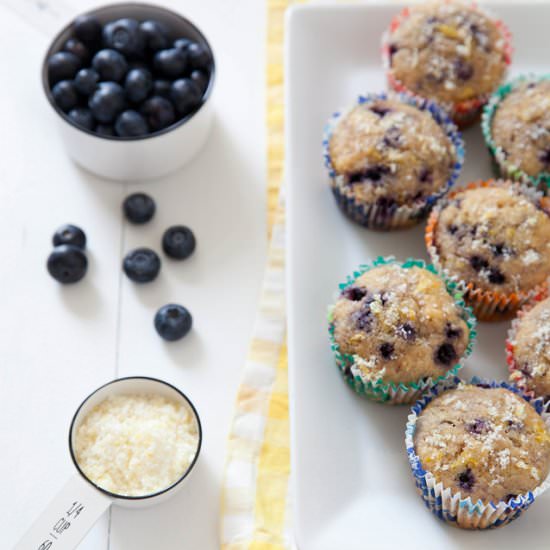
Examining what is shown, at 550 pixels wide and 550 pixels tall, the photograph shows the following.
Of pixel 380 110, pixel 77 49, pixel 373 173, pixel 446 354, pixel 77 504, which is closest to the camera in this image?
pixel 77 504

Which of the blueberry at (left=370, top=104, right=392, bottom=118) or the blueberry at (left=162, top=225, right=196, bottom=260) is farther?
the blueberry at (left=162, top=225, right=196, bottom=260)

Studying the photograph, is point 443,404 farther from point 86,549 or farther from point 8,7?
point 8,7

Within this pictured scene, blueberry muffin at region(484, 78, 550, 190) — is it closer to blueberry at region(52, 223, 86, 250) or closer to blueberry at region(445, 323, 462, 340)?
blueberry at region(445, 323, 462, 340)

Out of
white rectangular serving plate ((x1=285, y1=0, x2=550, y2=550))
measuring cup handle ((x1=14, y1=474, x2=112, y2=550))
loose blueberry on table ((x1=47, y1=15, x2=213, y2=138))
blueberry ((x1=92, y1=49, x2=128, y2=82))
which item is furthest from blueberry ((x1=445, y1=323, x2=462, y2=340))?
blueberry ((x1=92, y1=49, x2=128, y2=82))

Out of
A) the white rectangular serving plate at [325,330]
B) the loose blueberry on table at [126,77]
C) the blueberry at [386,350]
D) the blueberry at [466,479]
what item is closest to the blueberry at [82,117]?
the loose blueberry on table at [126,77]

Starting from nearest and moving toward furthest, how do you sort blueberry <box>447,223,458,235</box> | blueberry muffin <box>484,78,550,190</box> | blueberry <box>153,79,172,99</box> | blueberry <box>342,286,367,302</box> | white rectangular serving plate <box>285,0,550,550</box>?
white rectangular serving plate <box>285,0,550,550</box>
blueberry <box>342,286,367,302</box>
blueberry <box>447,223,458,235</box>
blueberry muffin <box>484,78,550,190</box>
blueberry <box>153,79,172,99</box>

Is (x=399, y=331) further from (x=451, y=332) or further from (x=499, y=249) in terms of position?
(x=499, y=249)

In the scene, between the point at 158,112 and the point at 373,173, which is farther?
the point at 158,112

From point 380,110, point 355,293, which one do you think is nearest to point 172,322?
point 355,293
